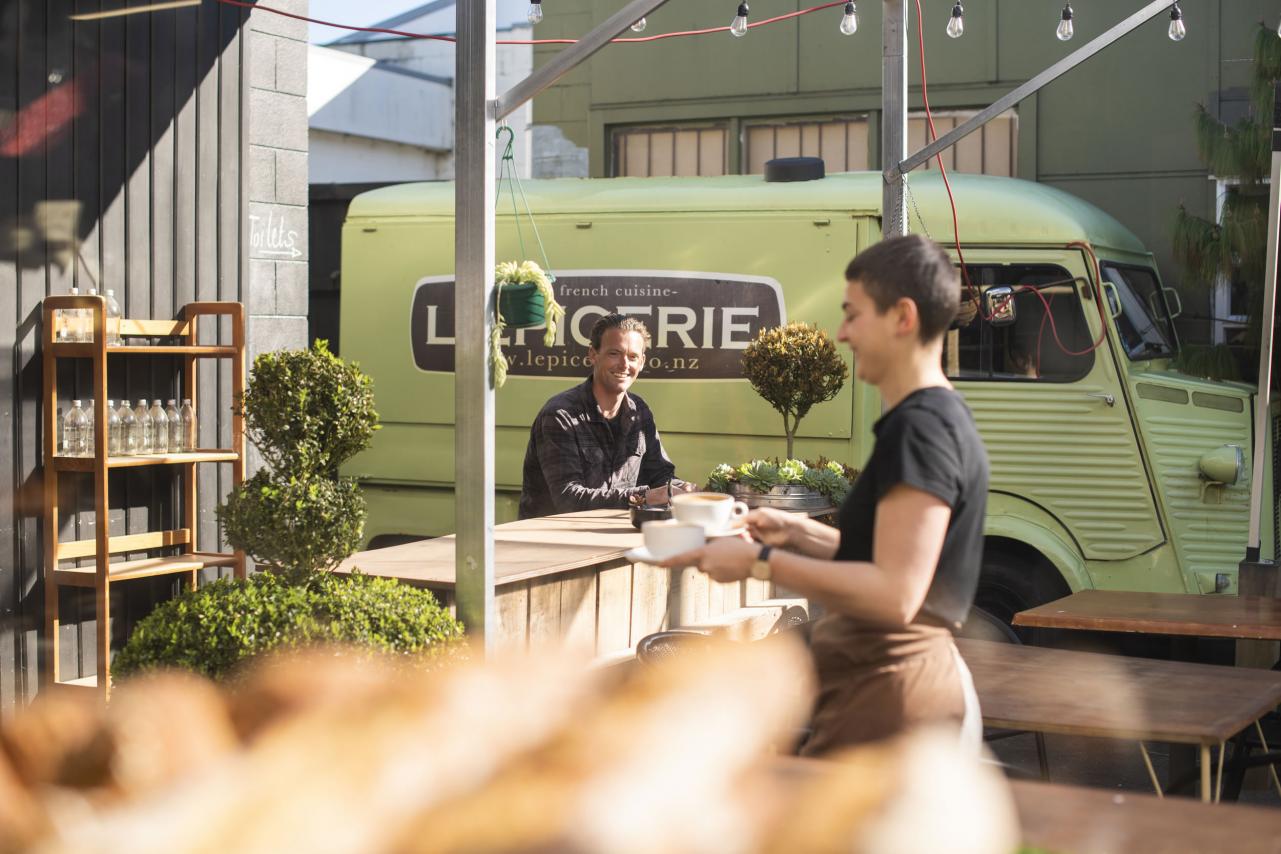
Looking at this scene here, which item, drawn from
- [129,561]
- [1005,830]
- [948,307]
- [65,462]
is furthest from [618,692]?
[129,561]

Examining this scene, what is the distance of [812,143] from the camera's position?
12992 millimetres

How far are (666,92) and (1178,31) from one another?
255 inches

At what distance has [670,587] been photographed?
5867 millimetres

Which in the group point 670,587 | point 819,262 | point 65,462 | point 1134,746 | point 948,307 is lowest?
point 1134,746

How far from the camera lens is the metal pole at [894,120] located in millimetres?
6988

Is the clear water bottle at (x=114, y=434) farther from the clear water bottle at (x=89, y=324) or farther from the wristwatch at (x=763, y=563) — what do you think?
the wristwatch at (x=763, y=563)

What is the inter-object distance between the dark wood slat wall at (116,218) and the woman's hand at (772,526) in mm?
4111

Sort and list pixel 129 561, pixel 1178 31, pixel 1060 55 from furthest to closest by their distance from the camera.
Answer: pixel 1060 55 < pixel 1178 31 < pixel 129 561

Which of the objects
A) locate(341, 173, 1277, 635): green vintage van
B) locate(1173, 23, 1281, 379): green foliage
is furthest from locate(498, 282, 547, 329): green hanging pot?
locate(1173, 23, 1281, 379): green foliage

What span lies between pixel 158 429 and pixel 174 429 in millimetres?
122

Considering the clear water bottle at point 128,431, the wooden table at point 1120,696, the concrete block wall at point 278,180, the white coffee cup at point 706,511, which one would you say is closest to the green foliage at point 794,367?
the wooden table at point 1120,696

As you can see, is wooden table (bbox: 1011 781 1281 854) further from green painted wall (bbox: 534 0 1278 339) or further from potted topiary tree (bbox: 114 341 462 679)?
green painted wall (bbox: 534 0 1278 339)

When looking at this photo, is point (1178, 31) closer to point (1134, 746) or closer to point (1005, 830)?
point (1134, 746)

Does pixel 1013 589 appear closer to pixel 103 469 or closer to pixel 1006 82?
pixel 103 469
